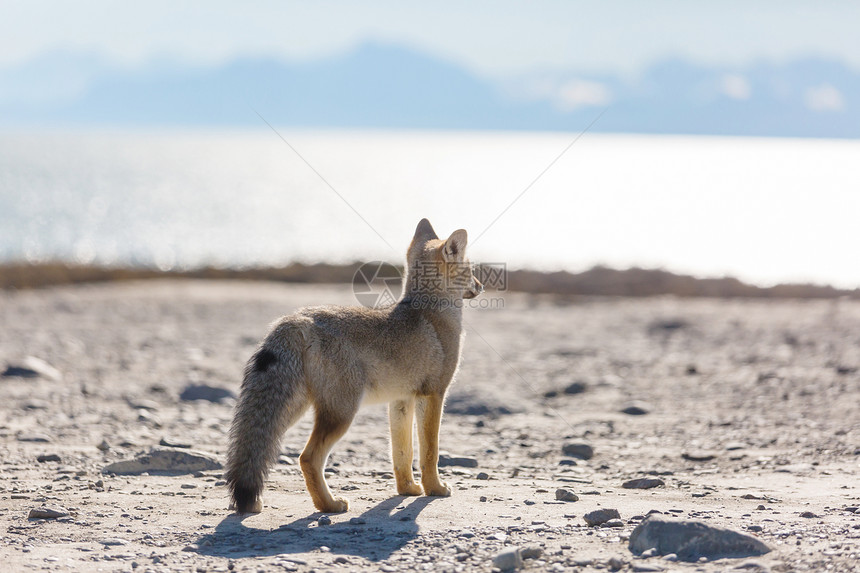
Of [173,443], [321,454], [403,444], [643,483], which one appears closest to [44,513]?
[321,454]

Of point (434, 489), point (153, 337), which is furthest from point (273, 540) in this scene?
point (153, 337)

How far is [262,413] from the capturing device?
23.9ft

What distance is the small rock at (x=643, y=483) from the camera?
28.7 feet

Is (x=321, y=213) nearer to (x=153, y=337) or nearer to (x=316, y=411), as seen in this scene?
(x=153, y=337)

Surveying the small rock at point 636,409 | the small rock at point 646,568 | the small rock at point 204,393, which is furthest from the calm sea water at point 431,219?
the small rock at point 646,568

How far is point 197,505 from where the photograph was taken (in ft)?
→ 25.6

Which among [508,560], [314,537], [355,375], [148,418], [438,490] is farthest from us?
[148,418]

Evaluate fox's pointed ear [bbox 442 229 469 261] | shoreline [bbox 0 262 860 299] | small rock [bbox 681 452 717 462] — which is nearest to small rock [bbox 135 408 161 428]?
fox's pointed ear [bbox 442 229 469 261]

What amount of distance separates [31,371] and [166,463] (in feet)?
21.4

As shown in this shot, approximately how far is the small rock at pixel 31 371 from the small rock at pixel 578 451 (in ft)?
28.7

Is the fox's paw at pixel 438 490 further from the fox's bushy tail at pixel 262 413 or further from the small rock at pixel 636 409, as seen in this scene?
the small rock at pixel 636 409

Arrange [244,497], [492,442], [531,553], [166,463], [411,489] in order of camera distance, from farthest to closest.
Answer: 1. [492,442]
2. [166,463]
3. [411,489]
4. [244,497]
5. [531,553]

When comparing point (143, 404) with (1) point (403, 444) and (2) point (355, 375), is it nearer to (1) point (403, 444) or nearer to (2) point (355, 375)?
(1) point (403, 444)

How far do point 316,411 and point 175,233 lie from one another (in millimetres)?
78442
